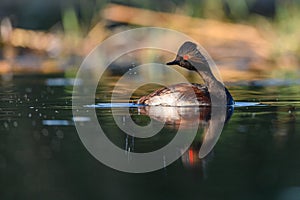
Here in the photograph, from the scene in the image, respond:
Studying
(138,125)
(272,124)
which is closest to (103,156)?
(138,125)

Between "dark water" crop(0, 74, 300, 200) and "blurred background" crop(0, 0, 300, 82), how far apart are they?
18.4 ft

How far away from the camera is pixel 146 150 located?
6613mm

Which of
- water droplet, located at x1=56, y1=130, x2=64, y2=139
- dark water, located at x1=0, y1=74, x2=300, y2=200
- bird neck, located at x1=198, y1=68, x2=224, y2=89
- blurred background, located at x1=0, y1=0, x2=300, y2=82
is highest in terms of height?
blurred background, located at x1=0, y1=0, x2=300, y2=82

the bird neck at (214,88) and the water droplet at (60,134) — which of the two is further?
the bird neck at (214,88)

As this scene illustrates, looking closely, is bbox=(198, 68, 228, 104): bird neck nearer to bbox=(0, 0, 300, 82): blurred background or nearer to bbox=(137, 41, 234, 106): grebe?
bbox=(137, 41, 234, 106): grebe

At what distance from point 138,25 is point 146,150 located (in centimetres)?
907

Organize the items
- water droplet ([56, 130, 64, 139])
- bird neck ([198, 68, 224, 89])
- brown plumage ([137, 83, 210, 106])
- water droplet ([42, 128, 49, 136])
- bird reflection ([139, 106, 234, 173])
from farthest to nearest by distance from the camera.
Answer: bird neck ([198, 68, 224, 89]) < brown plumage ([137, 83, 210, 106]) < water droplet ([42, 128, 49, 136]) < water droplet ([56, 130, 64, 139]) < bird reflection ([139, 106, 234, 173])

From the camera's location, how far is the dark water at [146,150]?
17.5 ft

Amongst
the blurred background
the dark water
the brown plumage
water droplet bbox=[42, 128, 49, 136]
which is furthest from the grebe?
the blurred background

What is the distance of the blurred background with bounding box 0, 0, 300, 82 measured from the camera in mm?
14828

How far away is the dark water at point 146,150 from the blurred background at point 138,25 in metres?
5.61

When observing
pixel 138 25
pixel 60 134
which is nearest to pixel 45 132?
pixel 60 134

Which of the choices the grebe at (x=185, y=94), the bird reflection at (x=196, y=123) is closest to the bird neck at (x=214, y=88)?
the grebe at (x=185, y=94)

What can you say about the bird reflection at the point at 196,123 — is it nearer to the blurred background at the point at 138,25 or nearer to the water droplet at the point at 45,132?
the water droplet at the point at 45,132
